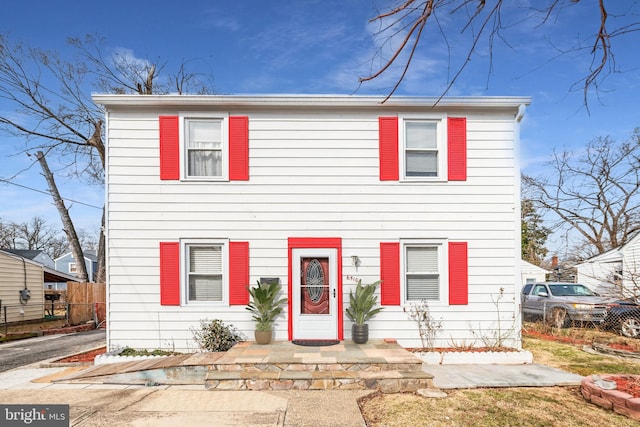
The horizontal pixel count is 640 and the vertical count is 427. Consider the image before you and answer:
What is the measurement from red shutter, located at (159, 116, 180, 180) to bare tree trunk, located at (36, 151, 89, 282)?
39.1ft

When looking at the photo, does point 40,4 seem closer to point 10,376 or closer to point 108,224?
point 108,224

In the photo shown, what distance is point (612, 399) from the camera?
4.71m

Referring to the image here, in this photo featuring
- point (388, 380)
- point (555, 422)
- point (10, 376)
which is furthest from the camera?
point (10, 376)

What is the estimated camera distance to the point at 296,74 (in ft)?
29.9

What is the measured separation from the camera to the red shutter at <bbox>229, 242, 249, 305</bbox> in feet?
24.5

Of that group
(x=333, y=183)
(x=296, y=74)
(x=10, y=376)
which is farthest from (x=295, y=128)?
(x=10, y=376)

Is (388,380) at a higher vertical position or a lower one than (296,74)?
lower

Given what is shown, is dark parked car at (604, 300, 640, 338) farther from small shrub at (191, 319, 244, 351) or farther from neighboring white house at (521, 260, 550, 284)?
neighboring white house at (521, 260, 550, 284)

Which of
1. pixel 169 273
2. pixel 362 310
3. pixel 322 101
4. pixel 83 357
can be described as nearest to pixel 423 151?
pixel 322 101

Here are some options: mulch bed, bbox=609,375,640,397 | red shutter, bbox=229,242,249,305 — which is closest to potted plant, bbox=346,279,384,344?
red shutter, bbox=229,242,249,305

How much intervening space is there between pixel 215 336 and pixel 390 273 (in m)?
3.65

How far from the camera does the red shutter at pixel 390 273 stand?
7500 millimetres

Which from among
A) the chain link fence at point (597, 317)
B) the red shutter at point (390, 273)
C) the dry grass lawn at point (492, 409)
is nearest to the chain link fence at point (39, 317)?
the red shutter at point (390, 273)

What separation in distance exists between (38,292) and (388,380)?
17744 millimetres
